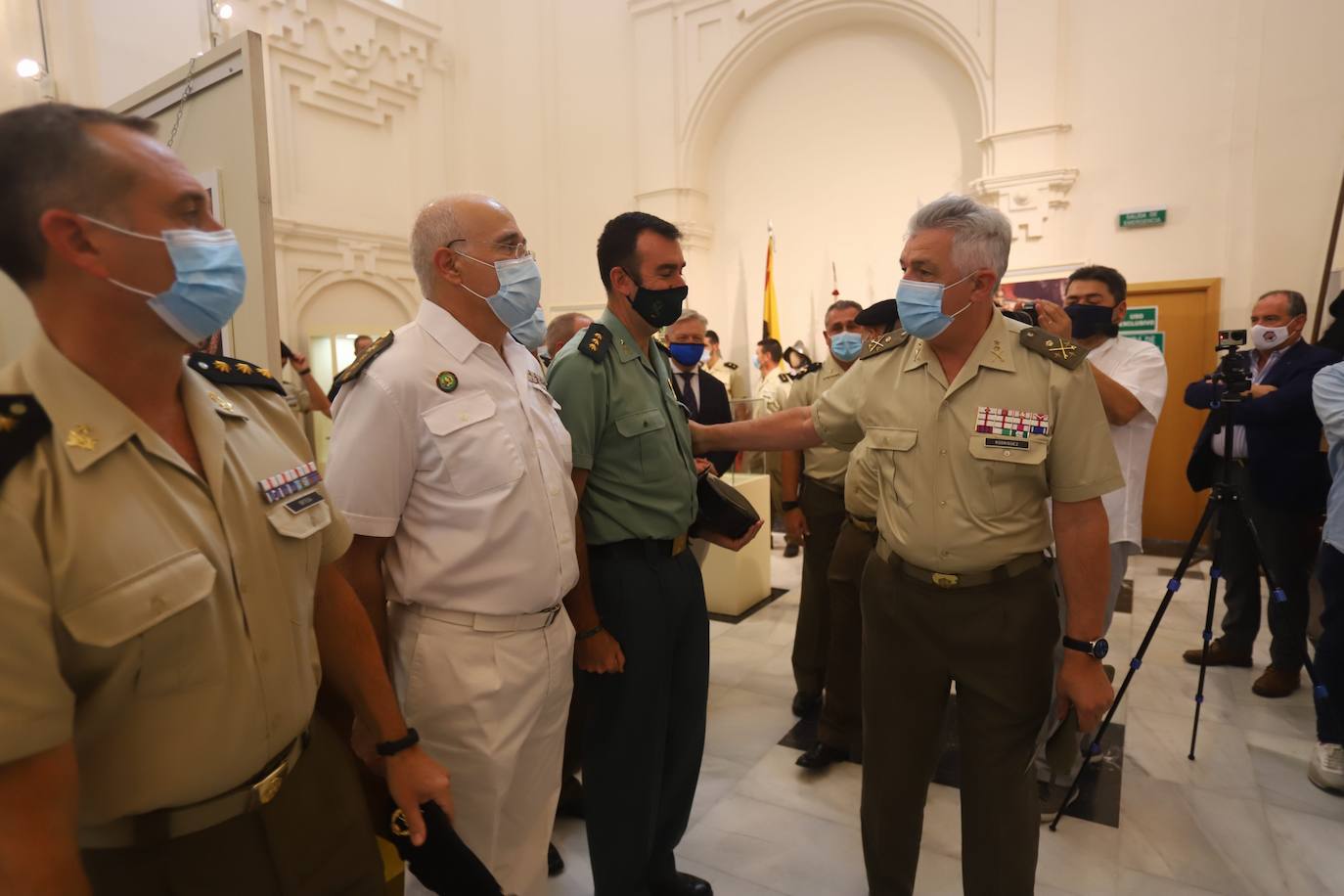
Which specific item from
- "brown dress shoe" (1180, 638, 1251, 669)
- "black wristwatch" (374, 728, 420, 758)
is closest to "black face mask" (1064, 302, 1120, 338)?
"brown dress shoe" (1180, 638, 1251, 669)

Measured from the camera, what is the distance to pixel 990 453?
1642 mm

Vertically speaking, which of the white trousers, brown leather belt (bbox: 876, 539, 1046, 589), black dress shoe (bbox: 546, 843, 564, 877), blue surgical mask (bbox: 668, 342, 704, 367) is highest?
blue surgical mask (bbox: 668, 342, 704, 367)

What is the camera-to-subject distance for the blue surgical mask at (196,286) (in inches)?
35.7

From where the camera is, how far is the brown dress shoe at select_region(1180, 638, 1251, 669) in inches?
144

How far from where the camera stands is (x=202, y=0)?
264 inches

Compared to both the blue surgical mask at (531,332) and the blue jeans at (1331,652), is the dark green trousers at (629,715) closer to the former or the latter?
the blue surgical mask at (531,332)

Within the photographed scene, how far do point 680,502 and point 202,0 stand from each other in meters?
7.69

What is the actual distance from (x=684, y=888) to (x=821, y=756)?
940 millimetres

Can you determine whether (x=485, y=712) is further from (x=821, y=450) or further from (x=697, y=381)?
(x=697, y=381)

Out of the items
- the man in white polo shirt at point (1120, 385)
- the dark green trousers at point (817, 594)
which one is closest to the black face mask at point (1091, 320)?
the man in white polo shirt at point (1120, 385)

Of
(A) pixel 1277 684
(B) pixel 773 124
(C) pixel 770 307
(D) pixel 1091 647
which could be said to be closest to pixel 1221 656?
(A) pixel 1277 684

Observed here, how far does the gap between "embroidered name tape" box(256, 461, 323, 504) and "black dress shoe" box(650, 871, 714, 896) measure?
5.20 ft

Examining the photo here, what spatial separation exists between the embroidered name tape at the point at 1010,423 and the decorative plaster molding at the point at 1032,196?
210 inches

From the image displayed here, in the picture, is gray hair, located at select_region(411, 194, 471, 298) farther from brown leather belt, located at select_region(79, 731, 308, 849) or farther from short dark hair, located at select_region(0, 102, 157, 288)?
brown leather belt, located at select_region(79, 731, 308, 849)
